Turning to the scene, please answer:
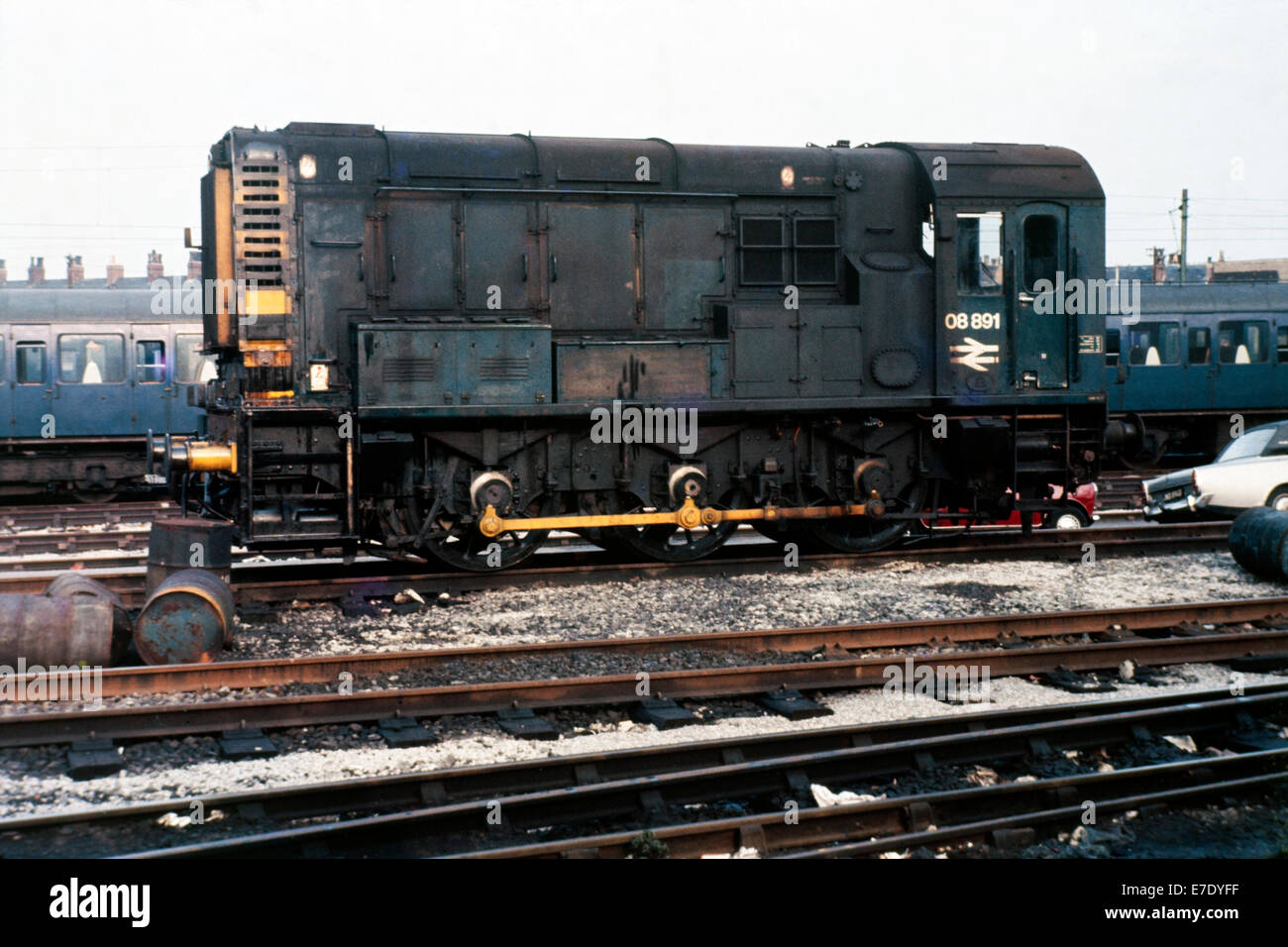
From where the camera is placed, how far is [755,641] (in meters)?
9.80

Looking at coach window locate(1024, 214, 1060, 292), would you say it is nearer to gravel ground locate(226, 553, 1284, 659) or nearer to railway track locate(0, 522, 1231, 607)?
railway track locate(0, 522, 1231, 607)

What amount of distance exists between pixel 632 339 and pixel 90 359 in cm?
1255

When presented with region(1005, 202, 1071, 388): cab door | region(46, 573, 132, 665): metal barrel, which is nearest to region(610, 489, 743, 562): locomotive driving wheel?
region(1005, 202, 1071, 388): cab door

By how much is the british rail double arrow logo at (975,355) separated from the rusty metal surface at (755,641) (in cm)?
358

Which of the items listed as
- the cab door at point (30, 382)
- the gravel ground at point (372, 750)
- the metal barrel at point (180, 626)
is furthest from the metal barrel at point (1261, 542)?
the cab door at point (30, 382)

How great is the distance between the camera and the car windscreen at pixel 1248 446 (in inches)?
641

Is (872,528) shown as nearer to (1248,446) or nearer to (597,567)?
(597,567)

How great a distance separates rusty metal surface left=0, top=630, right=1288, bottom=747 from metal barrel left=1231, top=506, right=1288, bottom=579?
2.89 metres

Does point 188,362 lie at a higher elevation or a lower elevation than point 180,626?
higher

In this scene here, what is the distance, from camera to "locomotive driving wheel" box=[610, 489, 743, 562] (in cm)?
1302

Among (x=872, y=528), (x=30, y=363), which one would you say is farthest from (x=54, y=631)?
(x=30, y=363)

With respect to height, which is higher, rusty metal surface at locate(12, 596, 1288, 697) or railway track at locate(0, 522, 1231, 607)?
railway track at locate(0, 522, 1231, 607)
